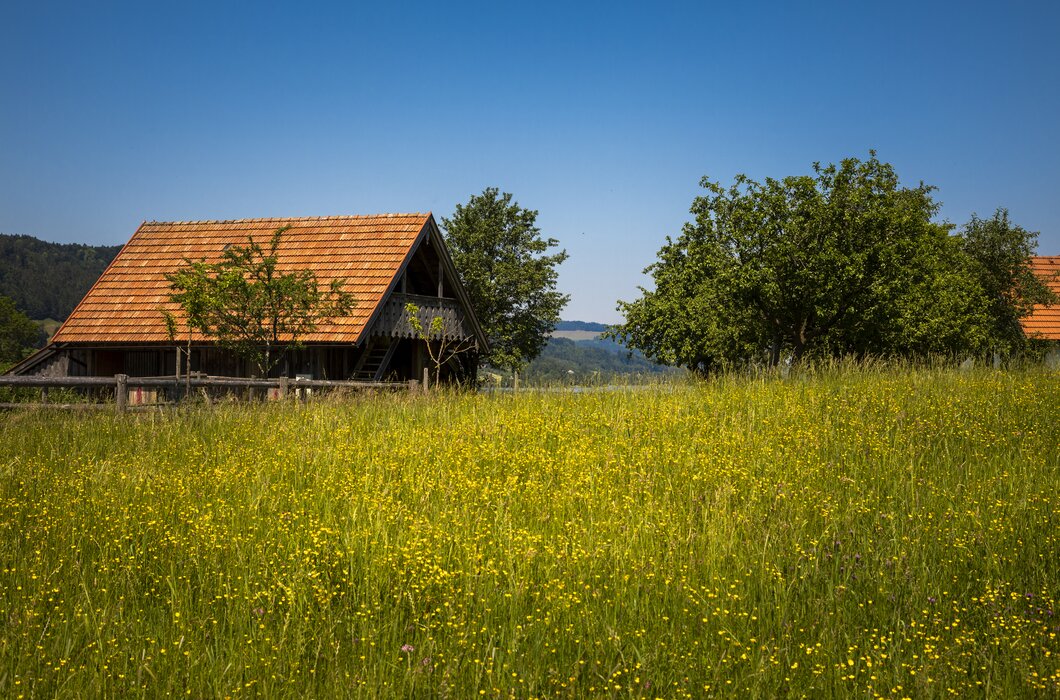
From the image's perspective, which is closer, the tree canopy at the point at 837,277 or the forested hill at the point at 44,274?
the tree canopy at the point at 837,277

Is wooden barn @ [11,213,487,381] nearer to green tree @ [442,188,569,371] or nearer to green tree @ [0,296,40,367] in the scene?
green tree @ [442,188,569,371]

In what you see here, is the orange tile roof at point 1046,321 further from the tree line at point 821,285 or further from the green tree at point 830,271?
the green tree at point 830,271

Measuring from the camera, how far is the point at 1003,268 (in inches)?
1217

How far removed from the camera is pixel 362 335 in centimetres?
2230

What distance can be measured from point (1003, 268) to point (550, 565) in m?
32.4

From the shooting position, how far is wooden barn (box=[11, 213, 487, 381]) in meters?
23.5

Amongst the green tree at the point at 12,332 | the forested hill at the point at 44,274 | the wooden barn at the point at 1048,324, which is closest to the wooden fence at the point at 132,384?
the wooden barn at the point at 1048,324

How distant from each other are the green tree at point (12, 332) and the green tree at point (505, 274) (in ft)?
178

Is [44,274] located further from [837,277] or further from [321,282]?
[837,277]

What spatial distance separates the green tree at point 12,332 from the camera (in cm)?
7625

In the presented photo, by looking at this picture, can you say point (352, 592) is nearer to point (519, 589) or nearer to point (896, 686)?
point (519, 589)

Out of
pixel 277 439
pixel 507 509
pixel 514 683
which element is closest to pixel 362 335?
pixel 277 439

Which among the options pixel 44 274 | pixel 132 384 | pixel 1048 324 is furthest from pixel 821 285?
pixel 44 274

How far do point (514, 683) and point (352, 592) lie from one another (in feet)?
4.43
